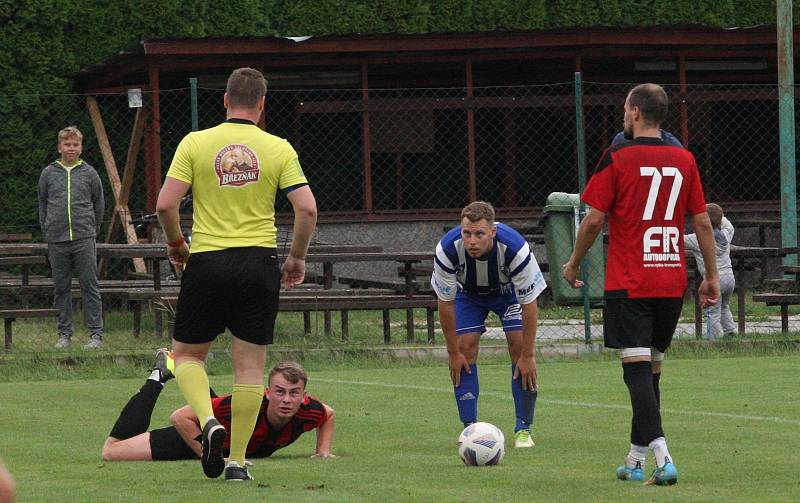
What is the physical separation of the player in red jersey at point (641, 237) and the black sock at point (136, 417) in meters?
2.70

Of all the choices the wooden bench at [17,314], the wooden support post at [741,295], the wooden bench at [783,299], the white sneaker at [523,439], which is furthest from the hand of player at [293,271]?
the wooden support post at [741,295]

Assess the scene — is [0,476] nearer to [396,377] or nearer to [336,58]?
[396,377]

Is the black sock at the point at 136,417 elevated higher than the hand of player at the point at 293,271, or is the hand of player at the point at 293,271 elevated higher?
the hand of player at the point at 293,271

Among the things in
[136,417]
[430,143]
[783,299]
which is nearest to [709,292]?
[136,417]

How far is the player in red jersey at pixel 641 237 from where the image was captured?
705 centimetres

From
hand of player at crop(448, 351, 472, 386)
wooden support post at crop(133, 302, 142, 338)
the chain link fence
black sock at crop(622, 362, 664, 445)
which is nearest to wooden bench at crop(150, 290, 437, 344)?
wooden support post at crop(133, 302, 142, 338)

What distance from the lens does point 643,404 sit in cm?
700

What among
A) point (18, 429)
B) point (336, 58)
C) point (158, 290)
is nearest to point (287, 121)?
point (336, 58)

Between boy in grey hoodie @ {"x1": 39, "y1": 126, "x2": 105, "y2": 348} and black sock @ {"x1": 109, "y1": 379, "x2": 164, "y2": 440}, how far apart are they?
6.02 metres

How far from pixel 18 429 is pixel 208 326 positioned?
3161mm

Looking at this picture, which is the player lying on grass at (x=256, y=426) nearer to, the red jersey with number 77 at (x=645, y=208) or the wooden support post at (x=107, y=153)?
the red jersey with number 77 at (x=645, y=208)

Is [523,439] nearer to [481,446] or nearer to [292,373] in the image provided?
[481,446]

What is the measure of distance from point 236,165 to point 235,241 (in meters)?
0.35

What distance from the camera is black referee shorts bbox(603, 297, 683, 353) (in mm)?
7062
